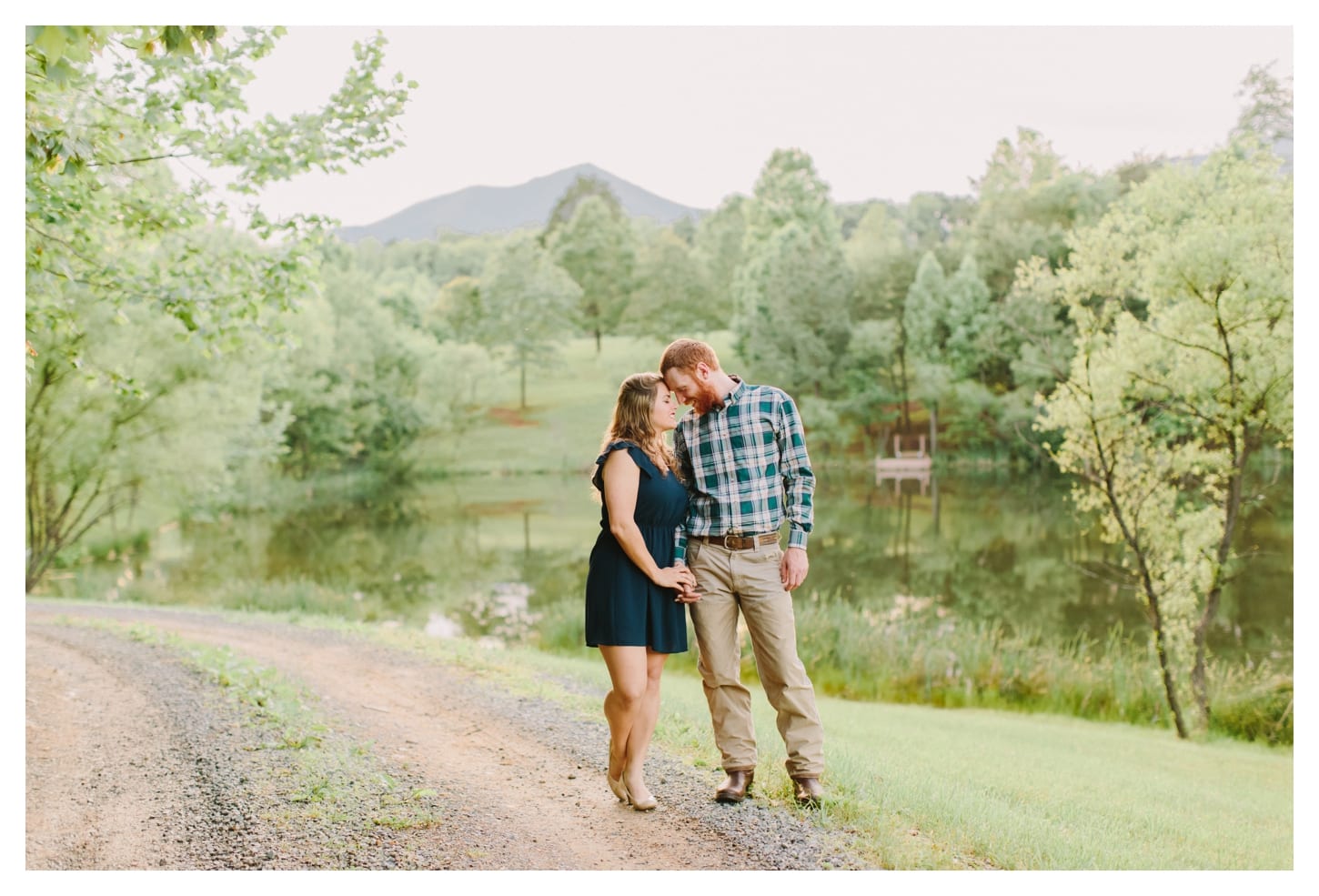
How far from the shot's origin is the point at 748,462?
4.46 metres

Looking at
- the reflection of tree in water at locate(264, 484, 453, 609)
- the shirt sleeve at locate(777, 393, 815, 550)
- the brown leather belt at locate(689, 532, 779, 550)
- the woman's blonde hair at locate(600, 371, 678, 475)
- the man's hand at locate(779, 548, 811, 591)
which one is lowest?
the reflection of tree in water at locate(264, 484, 453, 609)

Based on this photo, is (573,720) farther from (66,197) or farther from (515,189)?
(515,189)

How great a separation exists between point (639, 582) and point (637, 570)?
54mm

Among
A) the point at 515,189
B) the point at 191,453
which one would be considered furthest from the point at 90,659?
the point at 515,189

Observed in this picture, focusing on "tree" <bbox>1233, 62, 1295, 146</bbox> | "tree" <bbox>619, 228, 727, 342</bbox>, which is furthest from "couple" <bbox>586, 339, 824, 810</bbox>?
"tree" <bbox>619, 228, 727, 342</bbox>

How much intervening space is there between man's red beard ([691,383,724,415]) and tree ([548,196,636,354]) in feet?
148

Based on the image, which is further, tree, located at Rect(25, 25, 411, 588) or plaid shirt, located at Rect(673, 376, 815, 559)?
tree, located at Rect(25, 25, 411, 588)

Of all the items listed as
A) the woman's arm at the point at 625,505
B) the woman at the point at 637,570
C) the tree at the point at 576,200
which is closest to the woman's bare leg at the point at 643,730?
the woman at the point at 637,570

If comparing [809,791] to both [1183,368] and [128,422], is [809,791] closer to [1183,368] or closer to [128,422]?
[1183,368]

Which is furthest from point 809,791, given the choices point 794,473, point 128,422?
point 128,422

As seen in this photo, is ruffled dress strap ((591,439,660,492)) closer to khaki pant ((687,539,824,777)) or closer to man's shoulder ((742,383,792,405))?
khaki pant ((687,539,824,777))

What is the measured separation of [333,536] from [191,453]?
28.2ft

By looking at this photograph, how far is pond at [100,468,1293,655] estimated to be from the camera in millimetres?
15195

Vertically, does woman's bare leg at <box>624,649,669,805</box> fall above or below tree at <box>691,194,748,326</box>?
below
